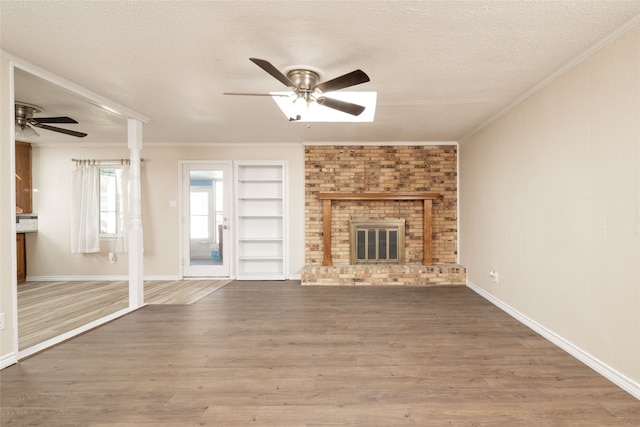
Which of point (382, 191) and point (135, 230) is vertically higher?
point (382, 191)

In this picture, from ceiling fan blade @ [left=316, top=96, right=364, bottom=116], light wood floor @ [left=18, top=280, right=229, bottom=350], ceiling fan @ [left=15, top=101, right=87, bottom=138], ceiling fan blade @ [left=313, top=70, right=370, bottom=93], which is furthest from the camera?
ceiling fan @ [left=15, top=101, right=87, bottom=138]

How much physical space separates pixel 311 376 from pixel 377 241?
315cm

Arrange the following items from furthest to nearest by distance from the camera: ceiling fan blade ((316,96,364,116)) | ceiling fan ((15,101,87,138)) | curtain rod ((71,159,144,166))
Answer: curtain rod ((71,159,144,166)) < ceiling fan ((15,101,87,138)) < ceiling fan blade ((316,96,364,116))

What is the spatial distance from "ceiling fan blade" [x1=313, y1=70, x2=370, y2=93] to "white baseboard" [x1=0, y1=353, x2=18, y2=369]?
308 cm

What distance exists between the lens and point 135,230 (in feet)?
11.6

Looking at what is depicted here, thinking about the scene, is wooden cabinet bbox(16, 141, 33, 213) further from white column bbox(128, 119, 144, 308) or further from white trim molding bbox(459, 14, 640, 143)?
white trim molding bbox(459, 14, 640, 143)

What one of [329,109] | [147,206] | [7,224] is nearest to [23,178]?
[147,206]

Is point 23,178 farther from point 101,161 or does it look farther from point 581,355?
point 581,355

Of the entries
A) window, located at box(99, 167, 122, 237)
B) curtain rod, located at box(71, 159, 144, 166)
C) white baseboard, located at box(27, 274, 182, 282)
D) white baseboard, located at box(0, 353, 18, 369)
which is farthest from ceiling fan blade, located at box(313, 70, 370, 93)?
white baseboard, located at box(27, 274, 182, 282)

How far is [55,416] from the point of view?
1622 millimetres

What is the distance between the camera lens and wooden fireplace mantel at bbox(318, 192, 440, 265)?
4.74m

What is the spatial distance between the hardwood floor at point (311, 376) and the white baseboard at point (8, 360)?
2.8 inches

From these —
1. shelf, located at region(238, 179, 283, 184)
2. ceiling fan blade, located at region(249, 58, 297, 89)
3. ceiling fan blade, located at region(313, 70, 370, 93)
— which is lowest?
shelf, located at region(238, 179, 283, 184)

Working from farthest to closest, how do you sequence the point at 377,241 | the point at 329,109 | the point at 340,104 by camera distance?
the point at 377,241, the point at 329,109, the point at 340,104
